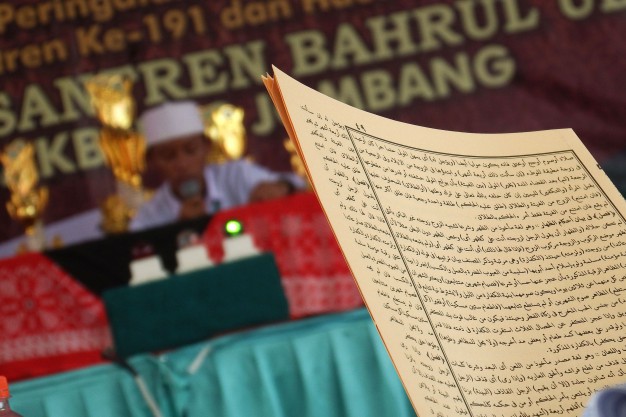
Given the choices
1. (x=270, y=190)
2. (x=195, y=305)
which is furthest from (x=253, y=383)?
(x=270, y=190)

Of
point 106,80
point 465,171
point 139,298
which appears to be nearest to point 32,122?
point 106,80

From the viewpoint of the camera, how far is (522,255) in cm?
50

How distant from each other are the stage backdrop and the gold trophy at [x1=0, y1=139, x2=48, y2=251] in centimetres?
11

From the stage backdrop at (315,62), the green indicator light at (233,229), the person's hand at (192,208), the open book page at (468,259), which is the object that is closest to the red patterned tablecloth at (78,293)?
the green indicator light at (233,229)

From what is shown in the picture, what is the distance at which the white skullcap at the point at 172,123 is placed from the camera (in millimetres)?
3217

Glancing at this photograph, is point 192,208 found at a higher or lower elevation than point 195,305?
Answer: higher

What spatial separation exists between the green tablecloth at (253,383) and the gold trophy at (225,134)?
207 cm

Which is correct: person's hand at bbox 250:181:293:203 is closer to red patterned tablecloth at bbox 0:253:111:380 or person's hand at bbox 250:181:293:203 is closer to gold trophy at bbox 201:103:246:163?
gold trophy at bbox 201:103:246:163

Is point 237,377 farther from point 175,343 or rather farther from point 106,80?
point 106,80

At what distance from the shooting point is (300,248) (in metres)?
2.32

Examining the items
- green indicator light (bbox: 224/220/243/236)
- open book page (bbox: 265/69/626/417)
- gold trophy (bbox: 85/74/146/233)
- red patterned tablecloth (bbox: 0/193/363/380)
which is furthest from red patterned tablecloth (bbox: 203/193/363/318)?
open book page (bbox: 265/69/626/417)

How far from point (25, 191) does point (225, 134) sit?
67 centimetres

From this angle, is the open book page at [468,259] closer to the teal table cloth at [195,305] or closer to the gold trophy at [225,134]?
the teal table cloth at [195,305]

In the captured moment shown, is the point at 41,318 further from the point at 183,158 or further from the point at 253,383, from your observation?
the point at 253,383
